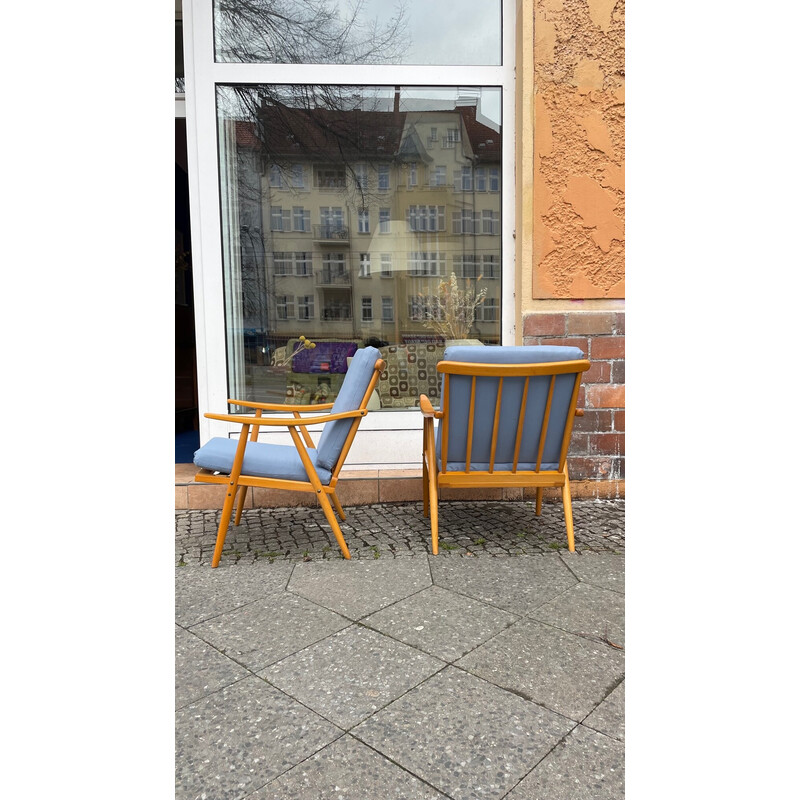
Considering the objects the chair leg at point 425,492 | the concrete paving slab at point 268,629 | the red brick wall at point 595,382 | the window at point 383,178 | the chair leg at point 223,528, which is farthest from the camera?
the window at point 383,178

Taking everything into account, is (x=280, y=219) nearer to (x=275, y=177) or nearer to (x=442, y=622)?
(x=275, y=177)

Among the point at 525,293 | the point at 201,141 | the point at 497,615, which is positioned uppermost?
the point at 201,141

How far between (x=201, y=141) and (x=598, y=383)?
3.11 m

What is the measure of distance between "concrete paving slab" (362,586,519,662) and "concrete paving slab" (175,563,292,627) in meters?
0.54

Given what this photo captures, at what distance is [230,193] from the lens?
371 centimetres

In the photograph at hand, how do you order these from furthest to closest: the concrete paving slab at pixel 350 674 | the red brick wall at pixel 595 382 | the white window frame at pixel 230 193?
the white window frame at pixel 230 193
the red brick wall at pixel 595 382
the concrete paving slab at pixel 350 674

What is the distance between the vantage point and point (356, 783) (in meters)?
1.17

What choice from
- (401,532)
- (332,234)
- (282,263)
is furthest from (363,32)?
(401,532)

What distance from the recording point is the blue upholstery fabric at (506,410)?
246 cm

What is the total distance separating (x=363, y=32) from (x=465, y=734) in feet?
13.7

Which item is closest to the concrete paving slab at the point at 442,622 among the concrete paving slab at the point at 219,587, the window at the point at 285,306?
the concrete paving slab at the point at 219,587

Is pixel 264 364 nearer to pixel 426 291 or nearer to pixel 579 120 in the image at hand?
pixel 426 291

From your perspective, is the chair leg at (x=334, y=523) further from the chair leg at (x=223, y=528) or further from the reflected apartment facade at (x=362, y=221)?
the reflected apartment facade at (x=362, y=221)
